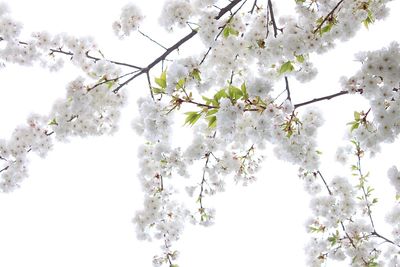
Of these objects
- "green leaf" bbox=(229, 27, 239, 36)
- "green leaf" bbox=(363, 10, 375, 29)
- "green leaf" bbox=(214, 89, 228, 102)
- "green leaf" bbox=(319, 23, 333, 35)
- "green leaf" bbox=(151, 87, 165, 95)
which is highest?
"green leaf" bbox=(229, 27, 239, 36)

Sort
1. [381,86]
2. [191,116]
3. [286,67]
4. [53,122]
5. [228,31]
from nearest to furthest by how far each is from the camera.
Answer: [381,86] → [191,116] → [286,67] → [228,31] → [53,122]

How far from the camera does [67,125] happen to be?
15.3ft

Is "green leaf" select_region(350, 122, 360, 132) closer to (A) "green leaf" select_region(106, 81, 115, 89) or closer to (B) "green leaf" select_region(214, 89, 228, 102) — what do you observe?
(B) "green leaf" select_region(214, 89, 228, 102)

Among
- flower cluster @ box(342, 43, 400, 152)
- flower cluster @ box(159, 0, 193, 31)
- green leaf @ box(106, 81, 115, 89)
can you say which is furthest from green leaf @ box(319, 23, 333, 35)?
green leaf @ box(106, 81, 115, 89)

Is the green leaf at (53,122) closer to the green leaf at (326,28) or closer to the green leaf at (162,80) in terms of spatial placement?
the green leaf at (162,80)

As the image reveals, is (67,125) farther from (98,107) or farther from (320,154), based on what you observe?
(320,154)

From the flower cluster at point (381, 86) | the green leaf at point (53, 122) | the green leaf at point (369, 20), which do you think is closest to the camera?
the flower cluster at point (381, 86)

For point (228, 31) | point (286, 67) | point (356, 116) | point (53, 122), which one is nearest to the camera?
point (356, 116)

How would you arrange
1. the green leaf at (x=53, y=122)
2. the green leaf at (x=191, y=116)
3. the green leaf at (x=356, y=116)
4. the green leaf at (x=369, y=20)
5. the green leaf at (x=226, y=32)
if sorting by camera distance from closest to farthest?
1. the green leaf at (x=356, y=116)
2. the green leaf at (x=191, y=116)
3. the green leaf at (x=369, y=20)
4. the green leaf at (x=226, y=32)
5. the green leaf at (x=53, y=122)

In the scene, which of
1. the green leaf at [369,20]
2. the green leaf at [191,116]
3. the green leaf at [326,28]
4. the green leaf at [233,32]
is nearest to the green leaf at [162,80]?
the green leaf at [191,116]

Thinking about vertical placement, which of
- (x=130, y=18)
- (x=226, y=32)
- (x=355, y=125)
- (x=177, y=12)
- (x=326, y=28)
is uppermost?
(x=130, y=18)

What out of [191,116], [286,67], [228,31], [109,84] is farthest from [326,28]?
[109,84]

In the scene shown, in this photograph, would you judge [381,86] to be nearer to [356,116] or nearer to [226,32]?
[356,116]

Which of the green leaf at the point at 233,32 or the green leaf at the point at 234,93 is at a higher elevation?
the green leaf at the point at 233,32
